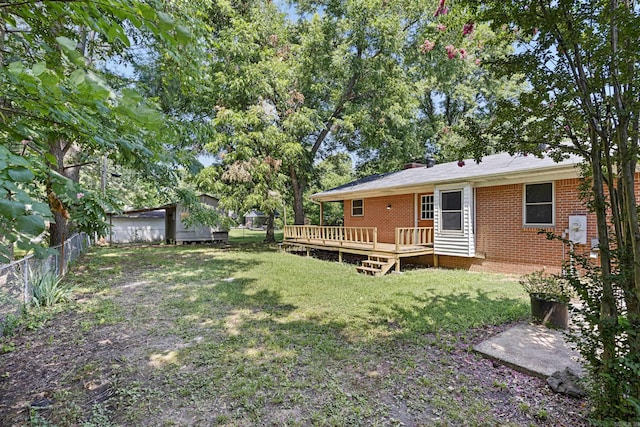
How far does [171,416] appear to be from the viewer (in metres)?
2.89

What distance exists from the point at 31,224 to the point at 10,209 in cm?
9

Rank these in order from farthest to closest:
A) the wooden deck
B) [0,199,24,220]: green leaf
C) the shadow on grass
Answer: the wooden deck < the shadow on grass < [0,199,24,220]: green leaf

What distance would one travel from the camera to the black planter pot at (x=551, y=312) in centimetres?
469

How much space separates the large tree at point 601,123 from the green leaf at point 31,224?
10.5 ft

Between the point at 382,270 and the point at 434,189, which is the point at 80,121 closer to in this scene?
the point at 382,270

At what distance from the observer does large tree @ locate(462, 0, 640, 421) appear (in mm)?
2146

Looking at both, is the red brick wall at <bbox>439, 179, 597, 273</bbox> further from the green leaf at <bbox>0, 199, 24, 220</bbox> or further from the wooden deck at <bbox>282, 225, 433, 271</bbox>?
the green leaf at <bbox>0, 199, 24, 220</bbox>

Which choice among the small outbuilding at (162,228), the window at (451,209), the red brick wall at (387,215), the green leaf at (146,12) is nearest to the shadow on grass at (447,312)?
→ the window at (451,209)

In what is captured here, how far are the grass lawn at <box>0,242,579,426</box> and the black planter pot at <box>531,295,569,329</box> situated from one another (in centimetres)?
52

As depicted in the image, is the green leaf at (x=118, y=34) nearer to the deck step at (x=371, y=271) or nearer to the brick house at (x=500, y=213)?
the brick house at (x=500, y=213)

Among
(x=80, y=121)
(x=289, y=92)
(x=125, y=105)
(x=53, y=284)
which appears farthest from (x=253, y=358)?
(x=289, y=92)

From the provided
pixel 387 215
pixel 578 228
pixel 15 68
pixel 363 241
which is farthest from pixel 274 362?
pixel 387 215

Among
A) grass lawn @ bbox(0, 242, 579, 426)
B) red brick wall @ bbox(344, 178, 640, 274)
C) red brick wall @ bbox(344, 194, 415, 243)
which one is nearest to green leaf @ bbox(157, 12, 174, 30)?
grass lawn @ bbox(0, 242, 579, 426)

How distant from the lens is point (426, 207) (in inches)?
466
